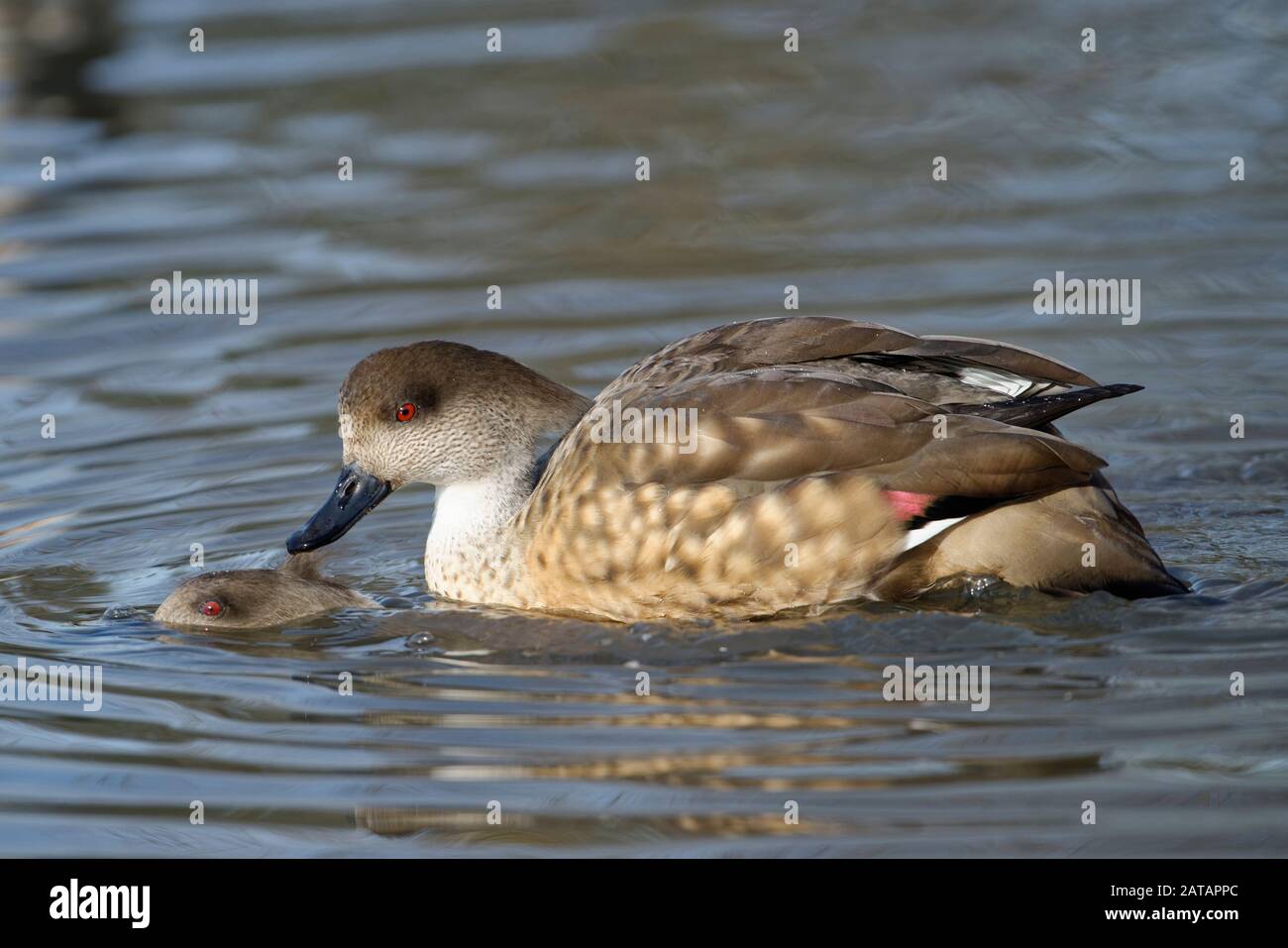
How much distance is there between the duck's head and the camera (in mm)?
7914

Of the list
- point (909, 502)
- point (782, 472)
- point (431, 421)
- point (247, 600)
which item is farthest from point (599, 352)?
point (909, 502)

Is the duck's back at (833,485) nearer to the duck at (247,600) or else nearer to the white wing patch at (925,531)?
the white wing patch at (925,531)

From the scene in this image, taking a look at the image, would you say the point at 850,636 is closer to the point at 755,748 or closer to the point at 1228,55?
the point at 755,748

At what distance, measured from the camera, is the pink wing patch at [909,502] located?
7215mm

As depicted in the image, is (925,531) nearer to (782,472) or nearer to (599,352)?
(782,472)

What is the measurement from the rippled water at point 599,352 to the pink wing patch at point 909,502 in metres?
0.41

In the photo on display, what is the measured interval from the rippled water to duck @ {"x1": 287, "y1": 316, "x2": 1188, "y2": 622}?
0.19m

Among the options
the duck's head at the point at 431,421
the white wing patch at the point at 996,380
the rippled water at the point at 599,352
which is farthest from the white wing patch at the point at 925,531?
the duck's head at the point at 431,421

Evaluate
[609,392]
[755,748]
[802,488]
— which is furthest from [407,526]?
[755,748]

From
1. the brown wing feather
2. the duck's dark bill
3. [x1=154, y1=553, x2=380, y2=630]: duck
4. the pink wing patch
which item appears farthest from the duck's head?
the pink wing patch

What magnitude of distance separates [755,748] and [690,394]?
62.4 inches

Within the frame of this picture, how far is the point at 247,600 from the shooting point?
7812 millimetres

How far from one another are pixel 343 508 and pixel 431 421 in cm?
51

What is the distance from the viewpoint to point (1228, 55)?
1371cm
